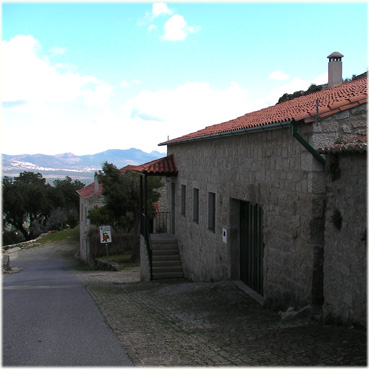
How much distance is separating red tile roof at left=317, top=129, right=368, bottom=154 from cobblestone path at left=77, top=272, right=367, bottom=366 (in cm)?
210

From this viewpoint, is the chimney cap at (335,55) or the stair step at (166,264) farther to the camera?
the stair step at (166,264)

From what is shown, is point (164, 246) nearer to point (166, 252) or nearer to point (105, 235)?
point (166, 252)

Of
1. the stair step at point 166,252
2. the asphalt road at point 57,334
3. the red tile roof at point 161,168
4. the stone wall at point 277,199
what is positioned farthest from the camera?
the stair step at point 166,252

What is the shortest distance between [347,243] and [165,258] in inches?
384

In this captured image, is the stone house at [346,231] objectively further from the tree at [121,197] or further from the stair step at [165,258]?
the tree at [121,197]

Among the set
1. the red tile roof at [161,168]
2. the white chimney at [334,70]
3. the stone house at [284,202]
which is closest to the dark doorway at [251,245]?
the stone house at [284,202]

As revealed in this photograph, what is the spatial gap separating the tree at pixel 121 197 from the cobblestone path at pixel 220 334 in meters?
13.0

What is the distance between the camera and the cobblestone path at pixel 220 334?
193 inches

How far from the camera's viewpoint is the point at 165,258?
1491 centimetres

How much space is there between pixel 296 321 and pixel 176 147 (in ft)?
32.6

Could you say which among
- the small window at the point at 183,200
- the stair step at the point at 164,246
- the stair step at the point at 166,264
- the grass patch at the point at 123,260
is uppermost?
the small window at the point at 183,200

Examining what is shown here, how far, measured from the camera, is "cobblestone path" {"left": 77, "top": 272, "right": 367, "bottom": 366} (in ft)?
16.1

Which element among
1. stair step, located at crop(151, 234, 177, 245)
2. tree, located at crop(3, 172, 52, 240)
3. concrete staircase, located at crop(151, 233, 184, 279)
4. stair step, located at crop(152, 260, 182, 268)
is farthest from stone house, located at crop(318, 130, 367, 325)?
tree, located at crop(3, 172, 52, 240)

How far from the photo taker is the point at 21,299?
36.6 feet
